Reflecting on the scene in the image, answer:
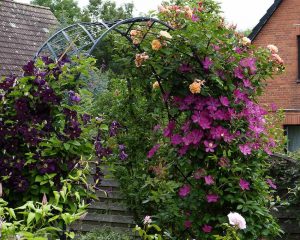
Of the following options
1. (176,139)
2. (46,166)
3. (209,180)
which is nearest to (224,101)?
(176,139)

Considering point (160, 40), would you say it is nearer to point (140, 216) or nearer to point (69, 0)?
point (140, 216)

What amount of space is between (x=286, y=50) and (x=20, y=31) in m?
6.52

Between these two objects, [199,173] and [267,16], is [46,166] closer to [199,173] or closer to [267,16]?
[199,173]

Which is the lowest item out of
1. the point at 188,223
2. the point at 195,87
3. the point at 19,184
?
the point at 188,223

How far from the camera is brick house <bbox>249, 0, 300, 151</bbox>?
13.6 m

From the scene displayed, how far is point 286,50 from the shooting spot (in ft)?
45.1

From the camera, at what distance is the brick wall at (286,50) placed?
13617 millimetres

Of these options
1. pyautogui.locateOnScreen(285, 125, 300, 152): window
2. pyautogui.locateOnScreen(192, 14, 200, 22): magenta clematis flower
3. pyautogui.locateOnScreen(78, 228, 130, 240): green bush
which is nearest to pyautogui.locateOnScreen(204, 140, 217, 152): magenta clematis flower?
pyautogui.locateOnScreen(192, 14, 200, 22): magenta clematis flower

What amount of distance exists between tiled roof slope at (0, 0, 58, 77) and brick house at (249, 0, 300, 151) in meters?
5.32

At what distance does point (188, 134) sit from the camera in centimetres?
450

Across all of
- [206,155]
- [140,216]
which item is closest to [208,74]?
[206,155]

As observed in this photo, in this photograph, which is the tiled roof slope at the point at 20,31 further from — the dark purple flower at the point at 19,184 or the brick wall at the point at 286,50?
the dark purple flower at the point at 19,184

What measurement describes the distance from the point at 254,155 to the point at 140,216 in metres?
2.40

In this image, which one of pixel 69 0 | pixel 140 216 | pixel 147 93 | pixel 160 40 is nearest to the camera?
pixel 160 40
